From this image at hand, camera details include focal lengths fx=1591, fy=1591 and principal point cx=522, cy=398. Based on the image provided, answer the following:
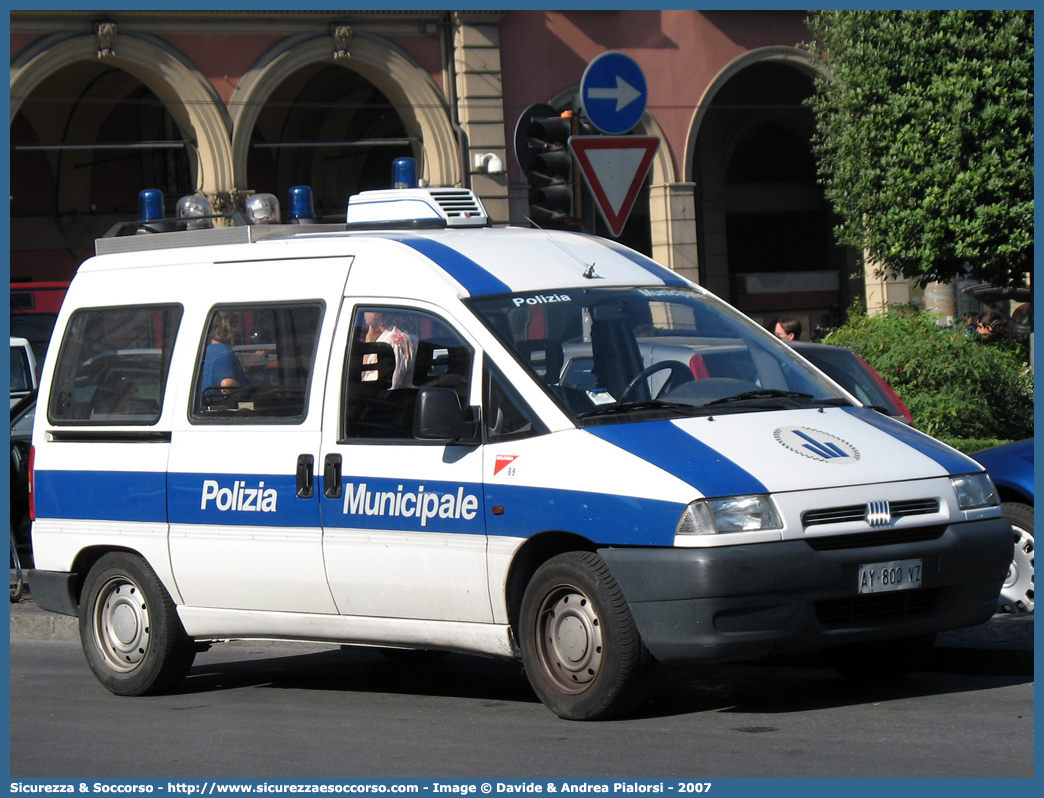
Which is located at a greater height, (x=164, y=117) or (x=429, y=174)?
(x=164, y=117)

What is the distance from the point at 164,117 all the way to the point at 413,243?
27092 mm

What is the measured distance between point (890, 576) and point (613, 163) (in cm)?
459

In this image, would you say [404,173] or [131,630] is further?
[404,173]

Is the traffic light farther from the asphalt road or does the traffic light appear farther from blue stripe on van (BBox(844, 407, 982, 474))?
blue stripe on van (BBox(844, 407, 982, 474))

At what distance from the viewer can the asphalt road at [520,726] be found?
564cm

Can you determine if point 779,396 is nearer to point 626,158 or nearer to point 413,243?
point 413,243

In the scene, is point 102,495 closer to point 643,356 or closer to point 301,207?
point 301,207

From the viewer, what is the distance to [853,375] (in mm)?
10094

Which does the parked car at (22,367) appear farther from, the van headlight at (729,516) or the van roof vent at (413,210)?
the van headlight at (729,516)

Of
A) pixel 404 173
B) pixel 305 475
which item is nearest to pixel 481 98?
pixel 404 173

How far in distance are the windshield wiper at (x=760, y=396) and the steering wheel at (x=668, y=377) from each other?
0.21 m

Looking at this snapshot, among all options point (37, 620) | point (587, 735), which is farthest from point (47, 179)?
point (587, 735)

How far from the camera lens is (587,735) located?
6.17 m

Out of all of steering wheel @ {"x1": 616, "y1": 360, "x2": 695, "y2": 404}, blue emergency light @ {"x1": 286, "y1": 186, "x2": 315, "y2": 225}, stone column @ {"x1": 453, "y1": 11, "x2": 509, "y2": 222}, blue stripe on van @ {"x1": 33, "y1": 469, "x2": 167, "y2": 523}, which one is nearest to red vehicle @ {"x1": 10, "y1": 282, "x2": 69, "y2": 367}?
stone column @ {"x1": 453, "y1": 11, "x2": 509, "y2": 222}
